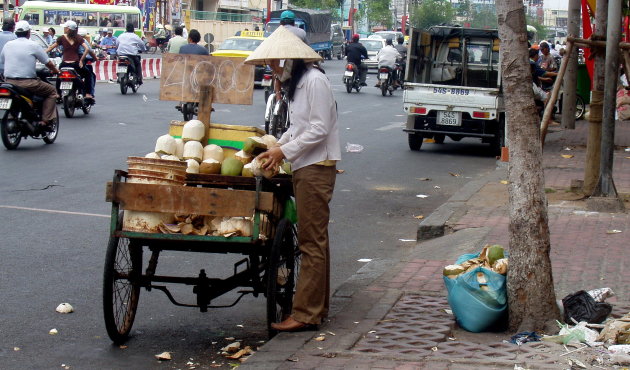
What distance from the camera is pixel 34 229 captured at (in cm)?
859

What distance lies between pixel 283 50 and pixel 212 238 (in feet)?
3.69

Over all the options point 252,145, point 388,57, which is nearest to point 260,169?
point 252,145

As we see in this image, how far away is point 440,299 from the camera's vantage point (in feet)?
19.9

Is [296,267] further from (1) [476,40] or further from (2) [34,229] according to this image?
(1) [476,40]

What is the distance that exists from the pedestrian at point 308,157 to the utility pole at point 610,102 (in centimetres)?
535

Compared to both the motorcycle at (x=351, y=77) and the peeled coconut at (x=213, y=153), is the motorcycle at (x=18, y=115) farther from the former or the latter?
the motorcycle at (x=351, y=77)

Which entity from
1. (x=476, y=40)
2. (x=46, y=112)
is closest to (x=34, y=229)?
(x=46, y=112)

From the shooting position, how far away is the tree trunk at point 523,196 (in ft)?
17.3

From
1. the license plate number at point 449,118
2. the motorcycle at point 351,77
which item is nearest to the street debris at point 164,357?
the license plate number at point 449,118

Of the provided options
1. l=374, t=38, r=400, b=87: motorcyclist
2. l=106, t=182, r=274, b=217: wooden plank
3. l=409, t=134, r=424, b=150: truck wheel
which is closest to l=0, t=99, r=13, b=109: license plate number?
l=409, t=134, r=424, b=150: truck wheel

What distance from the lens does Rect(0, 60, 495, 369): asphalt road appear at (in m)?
5.54

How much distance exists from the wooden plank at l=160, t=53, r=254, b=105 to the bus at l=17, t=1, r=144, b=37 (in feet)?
146

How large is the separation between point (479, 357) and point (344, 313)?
1.15 metres

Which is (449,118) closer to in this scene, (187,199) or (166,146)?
(166,146)
